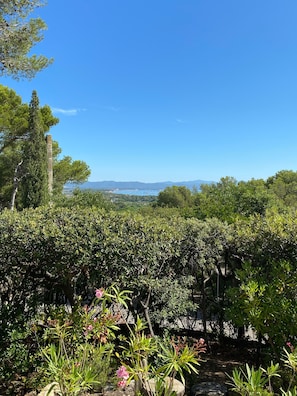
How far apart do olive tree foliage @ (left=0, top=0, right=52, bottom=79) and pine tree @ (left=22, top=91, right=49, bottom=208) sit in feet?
21.1

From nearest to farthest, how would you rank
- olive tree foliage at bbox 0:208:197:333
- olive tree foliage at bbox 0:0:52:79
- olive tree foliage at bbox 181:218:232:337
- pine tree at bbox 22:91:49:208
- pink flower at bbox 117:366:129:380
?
pink flower at bbox 117:366:129:380 → olive tree foliage at bbox 0:208:197:333 → olive tree foliage at bbox 181:218:232:337 → olive tree foliage at bbox 0:0:52:79 → pine tree at bbox 22:91:49:208

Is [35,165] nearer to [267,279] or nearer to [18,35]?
[18,35]

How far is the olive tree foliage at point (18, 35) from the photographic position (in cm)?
647

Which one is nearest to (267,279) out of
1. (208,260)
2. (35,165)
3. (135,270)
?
(208,260)

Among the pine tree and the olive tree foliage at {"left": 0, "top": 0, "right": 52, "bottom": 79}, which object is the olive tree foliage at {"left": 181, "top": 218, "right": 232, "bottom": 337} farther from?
the pine tree

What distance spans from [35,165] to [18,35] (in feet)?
25.2

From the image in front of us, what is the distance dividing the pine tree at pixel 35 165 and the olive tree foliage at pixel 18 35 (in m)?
6.44

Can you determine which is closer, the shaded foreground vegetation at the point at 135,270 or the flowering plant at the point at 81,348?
the flowering plant at the point at 81,348

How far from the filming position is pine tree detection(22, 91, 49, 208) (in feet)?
44.3

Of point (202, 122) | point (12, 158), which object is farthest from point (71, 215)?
point (202, 122)

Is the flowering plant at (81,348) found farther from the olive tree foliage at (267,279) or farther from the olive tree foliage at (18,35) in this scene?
the olive tree foliage at (18,35)

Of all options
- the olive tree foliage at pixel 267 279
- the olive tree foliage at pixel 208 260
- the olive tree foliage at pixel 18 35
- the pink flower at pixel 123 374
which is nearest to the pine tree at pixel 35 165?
the olive tree foliage at pixel 18 35

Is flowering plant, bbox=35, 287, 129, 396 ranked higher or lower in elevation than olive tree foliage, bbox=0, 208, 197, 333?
lower

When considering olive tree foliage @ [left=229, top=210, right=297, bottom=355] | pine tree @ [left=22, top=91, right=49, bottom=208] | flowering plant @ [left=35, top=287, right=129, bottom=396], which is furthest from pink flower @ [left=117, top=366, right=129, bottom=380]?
pine tree @ [left=22, top=91, right=49, bottom=208]
